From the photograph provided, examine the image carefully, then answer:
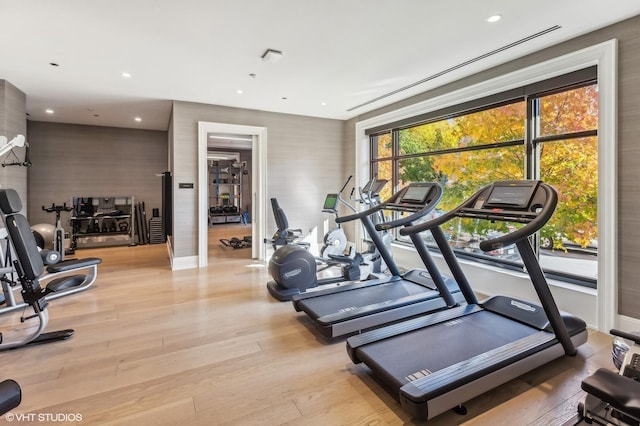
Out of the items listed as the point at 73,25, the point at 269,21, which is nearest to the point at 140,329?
the point at 73,25

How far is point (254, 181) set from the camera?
6121mm

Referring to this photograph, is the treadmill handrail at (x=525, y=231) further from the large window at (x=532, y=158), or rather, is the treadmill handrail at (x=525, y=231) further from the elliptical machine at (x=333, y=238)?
the elliptical machine at (x=333, y=238)

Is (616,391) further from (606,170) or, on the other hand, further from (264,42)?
(264,42)

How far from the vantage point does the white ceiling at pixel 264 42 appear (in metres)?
2.63

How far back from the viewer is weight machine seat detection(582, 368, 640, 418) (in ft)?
3.89

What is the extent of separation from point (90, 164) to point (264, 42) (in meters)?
6.39

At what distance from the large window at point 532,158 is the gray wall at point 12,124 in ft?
19.3

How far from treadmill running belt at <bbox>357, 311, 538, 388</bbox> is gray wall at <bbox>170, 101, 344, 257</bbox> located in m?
4.08

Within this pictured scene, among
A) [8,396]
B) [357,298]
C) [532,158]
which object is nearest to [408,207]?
[357,298]

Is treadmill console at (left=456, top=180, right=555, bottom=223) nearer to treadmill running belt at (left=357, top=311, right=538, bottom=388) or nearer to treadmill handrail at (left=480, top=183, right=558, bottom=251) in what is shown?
treadmill handrail at (left=480, top=183, right=558, bottom=251)

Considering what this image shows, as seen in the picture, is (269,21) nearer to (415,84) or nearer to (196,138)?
(415,84)

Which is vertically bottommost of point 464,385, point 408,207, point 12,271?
point 464,385

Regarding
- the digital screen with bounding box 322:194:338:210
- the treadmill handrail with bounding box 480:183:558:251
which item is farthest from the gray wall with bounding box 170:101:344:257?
the treadmill handrail with bounding box 480:183:558:251

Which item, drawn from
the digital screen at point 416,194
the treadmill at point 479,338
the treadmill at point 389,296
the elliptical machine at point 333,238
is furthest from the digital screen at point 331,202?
the treadmill at point 479,338
